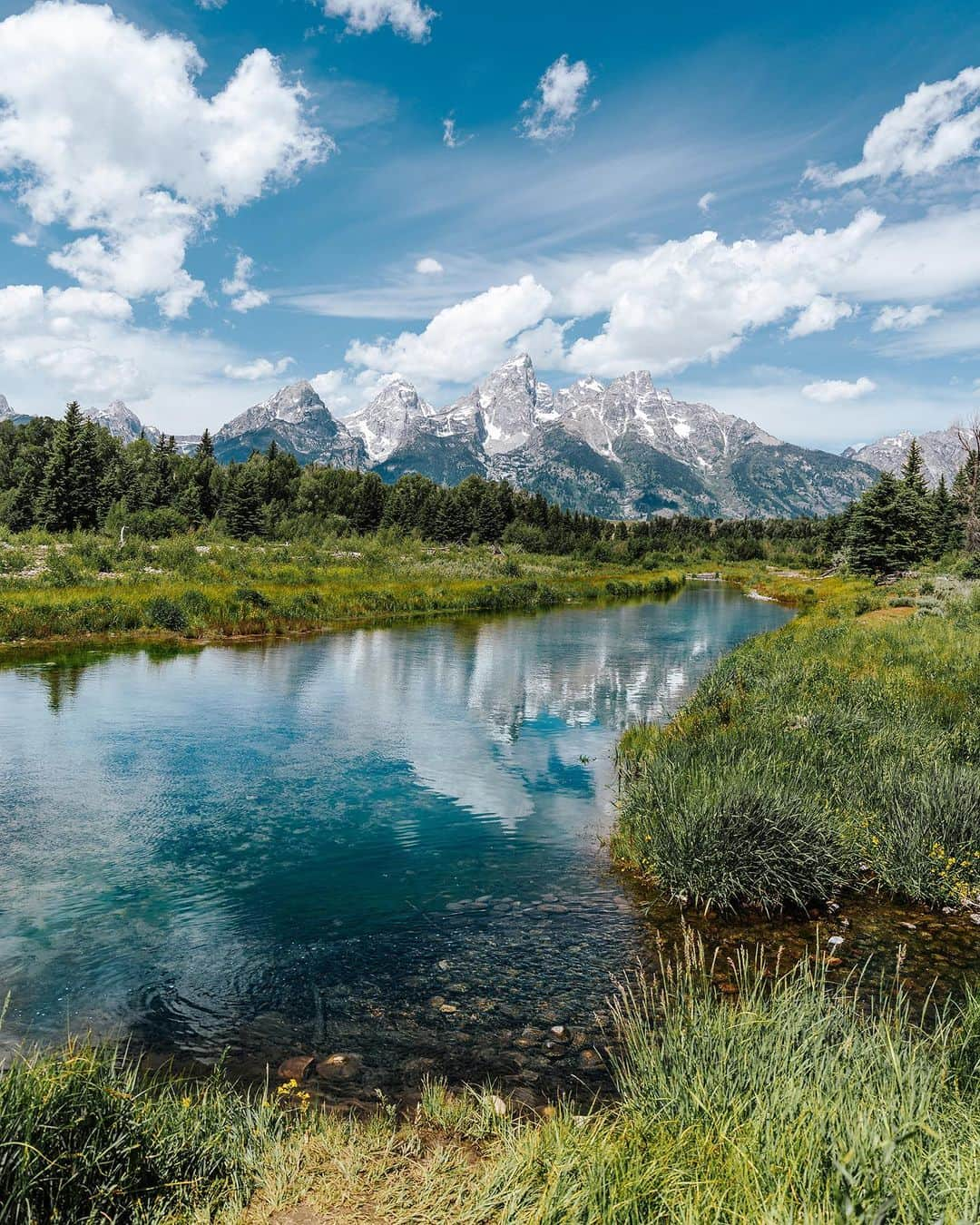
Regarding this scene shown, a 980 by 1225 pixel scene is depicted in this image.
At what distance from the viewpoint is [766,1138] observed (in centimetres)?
408

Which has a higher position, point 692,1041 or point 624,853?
point 692,1041

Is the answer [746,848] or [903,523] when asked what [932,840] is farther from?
[903,523]

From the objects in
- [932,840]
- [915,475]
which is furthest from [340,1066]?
[915,475]

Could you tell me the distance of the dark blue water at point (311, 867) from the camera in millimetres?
8055

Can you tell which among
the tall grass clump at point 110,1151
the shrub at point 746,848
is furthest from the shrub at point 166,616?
the tall grass clump at point 110,1151

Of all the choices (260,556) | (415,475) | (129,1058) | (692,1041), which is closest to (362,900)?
(129,1058)

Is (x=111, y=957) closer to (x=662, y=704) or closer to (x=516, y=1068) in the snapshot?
(x=516, y=1068)

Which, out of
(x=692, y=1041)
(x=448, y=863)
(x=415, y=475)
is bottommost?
(x=448, y=863)

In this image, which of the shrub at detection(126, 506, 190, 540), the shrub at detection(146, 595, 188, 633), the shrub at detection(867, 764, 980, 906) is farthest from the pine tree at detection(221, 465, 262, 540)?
the shrub at detection(867, 764, 980, 906)

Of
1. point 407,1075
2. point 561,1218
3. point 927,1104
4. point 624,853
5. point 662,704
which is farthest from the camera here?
point 662,704

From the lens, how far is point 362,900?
36.3ft

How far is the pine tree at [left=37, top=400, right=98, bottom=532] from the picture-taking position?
248 ft

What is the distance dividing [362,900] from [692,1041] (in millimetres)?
6793

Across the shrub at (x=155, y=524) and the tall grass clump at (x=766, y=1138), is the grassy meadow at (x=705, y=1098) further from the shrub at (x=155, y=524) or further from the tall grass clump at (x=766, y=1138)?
the shrub at (x=155, y=524)
